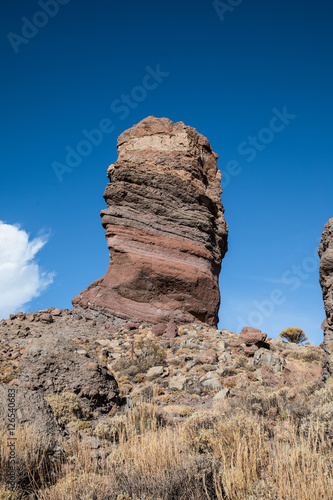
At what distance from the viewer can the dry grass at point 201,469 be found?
11.1ft

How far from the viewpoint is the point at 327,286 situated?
7109 mm

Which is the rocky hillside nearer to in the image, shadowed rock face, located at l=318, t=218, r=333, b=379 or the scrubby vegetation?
shadowed rock face, located at l=318, t=218, r=333, b=379

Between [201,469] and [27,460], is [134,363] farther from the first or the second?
[201,469]

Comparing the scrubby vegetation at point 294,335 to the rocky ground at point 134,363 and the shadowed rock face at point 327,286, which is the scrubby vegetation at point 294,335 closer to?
the rocky ground at point 134,363

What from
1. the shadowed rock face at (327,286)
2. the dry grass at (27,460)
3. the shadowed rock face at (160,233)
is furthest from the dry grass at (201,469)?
the shadowed rock face at (160,233)

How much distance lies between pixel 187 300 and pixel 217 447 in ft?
46.2

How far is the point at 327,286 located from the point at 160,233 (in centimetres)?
1298

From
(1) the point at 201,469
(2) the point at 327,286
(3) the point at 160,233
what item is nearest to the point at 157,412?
(1) the point at 201,469

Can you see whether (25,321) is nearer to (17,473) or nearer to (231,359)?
(231,359)

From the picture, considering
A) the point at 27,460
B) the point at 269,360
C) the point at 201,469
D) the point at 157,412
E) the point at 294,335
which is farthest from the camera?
the point at 294,335

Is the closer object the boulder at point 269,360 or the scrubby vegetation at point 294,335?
the boulder at point 269,360

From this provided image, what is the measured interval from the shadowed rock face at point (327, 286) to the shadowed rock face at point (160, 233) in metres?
11.3

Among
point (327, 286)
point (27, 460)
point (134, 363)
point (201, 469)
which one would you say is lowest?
point (27, 460)

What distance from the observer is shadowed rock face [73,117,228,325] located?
18266 mm
